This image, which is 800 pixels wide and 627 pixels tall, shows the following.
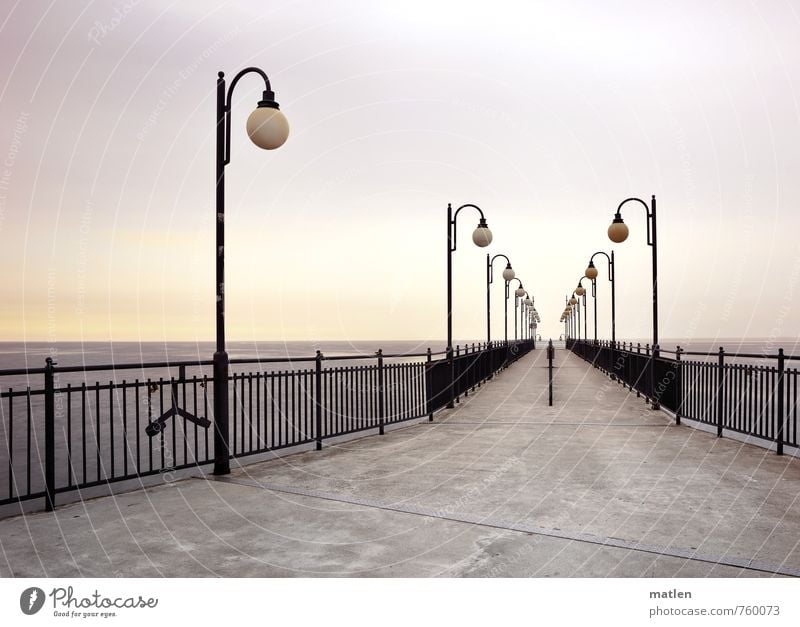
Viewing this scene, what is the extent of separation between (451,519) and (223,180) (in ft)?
17.8

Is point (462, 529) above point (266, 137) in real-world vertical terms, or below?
below

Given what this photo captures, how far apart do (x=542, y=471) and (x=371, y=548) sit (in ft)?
11.7

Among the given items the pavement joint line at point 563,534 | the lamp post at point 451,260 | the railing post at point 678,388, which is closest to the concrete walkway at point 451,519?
the pavement joint line at point 563,534

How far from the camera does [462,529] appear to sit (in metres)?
5.34

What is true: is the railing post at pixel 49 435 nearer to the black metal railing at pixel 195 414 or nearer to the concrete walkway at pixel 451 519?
the black metal railing at pixel 195 414

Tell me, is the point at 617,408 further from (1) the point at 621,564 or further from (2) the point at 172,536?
(2) the point at 172,536

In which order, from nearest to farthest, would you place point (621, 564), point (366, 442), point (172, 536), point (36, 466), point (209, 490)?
point (621, 564), point (172, 536), point (209, 490), point (366, 442), point (36, 466)

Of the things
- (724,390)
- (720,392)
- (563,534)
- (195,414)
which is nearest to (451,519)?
(563,534)

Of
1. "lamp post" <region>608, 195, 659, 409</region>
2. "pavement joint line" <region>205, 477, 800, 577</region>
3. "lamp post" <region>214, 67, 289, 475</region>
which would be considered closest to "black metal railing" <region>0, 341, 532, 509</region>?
"lamp post" <region>214, 67, 289, 475</region>

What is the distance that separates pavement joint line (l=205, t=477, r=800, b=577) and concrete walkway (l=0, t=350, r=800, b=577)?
0.02 m

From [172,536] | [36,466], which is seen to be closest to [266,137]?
[172,536]

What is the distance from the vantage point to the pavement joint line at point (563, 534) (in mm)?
4508

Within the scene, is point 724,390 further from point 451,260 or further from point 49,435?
point 49,435

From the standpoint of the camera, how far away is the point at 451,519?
565cm
